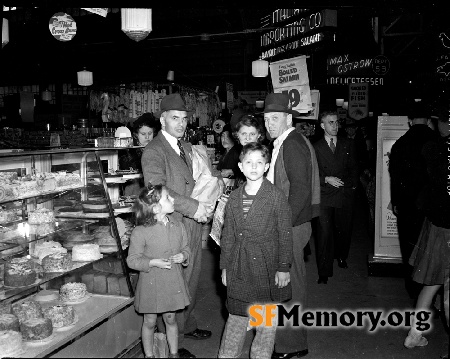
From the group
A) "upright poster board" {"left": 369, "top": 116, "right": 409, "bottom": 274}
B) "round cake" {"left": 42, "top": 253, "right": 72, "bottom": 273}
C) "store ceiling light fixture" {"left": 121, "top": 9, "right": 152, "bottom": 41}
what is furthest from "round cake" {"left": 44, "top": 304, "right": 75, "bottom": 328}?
"store ceiling light fixture" {"left": 121, "top": 9, "right": 152, "bottom": 41}

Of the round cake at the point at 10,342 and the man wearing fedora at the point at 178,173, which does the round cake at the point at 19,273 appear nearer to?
the round cake at the point at 10,342

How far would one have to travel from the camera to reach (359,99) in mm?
17016

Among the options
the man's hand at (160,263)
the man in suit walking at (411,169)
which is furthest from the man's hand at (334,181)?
the man's hand at (160,263)

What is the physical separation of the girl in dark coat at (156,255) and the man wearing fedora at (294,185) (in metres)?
0.93

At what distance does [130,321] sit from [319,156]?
3.79 meters

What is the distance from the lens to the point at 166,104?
4148mm

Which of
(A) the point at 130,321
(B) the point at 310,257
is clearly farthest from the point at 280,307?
(B) the point at 310,257

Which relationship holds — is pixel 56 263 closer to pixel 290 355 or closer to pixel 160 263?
pixel 160 263

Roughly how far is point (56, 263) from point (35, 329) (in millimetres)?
591

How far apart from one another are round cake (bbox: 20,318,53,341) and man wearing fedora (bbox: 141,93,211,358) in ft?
3.70

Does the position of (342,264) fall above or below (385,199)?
below

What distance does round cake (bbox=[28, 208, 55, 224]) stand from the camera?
A: 398 centimetres

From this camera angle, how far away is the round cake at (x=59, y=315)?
364 cm

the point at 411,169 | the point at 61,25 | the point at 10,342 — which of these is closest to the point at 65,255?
the point at 10,342
